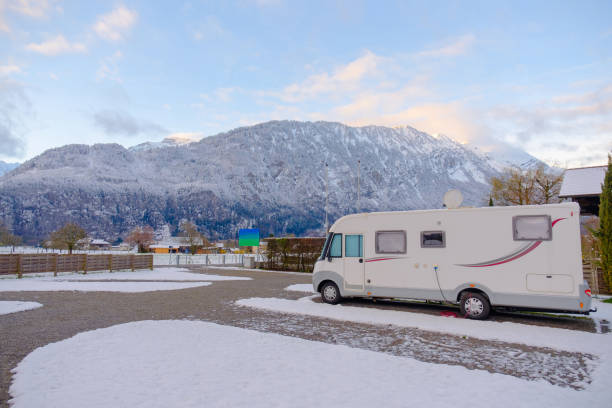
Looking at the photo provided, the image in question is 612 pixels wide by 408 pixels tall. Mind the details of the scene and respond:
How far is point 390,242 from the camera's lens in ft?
37.3

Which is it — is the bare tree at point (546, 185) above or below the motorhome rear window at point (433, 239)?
above

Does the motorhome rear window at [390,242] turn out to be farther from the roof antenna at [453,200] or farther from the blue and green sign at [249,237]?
the blue and green sign at [249,237]

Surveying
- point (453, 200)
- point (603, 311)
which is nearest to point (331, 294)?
point (453, 200)

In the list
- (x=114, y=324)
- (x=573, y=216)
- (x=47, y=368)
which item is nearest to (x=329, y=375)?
(x=47, y=368)

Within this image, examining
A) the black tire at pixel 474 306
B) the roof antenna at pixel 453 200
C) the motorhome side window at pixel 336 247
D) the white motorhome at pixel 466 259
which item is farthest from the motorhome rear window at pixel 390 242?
the black tire at pixel 474 306

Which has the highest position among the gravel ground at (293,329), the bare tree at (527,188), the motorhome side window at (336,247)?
the bare tree at (527,188)

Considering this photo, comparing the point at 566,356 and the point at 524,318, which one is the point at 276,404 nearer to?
the point at 566,356

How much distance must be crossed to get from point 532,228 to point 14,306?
49.0 ft

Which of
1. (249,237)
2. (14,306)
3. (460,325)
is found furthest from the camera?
(249,237)

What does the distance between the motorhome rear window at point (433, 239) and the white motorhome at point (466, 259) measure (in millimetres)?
27

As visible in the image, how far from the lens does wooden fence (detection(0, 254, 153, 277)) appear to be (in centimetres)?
2114

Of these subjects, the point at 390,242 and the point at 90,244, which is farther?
the point at 90,244

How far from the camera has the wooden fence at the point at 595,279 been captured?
15.8m

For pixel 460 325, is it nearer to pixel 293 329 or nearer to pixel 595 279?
pixel 293 329
